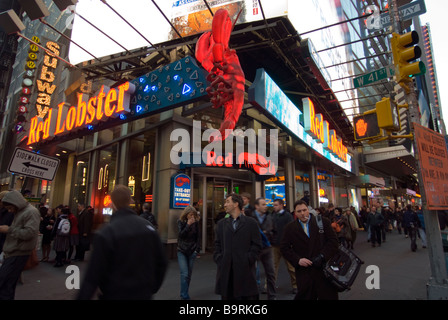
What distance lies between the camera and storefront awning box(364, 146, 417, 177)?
24453 mm

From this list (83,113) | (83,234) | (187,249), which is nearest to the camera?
(187,249)

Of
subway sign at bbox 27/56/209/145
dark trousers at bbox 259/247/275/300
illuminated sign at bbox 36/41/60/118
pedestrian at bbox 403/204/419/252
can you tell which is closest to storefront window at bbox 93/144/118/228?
subway sign at bbox 27/56/209/145

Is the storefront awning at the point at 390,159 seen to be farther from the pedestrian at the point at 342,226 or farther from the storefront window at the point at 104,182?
the storefront window at the point at 104,182

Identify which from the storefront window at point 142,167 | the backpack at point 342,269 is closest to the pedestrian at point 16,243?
the backpack at point 342,269

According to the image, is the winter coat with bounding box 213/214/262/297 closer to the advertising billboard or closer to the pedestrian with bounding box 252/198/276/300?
the pedestrian with bounding box 252/198/276/300

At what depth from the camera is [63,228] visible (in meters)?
8.64

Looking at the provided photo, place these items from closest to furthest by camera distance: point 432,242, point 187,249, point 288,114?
point 432,242, point 187,249, point 288,114

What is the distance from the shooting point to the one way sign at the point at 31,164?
551 centimetres

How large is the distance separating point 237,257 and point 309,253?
101 centimetres

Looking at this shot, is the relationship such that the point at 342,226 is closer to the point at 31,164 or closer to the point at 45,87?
the point at 31,164

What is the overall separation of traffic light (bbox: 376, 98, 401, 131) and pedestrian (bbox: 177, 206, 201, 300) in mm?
4543

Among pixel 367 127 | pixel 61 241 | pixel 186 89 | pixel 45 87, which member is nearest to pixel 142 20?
pixel 186 89

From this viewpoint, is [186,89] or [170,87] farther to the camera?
[170,87]

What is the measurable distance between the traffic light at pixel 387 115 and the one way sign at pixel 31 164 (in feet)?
24.4
